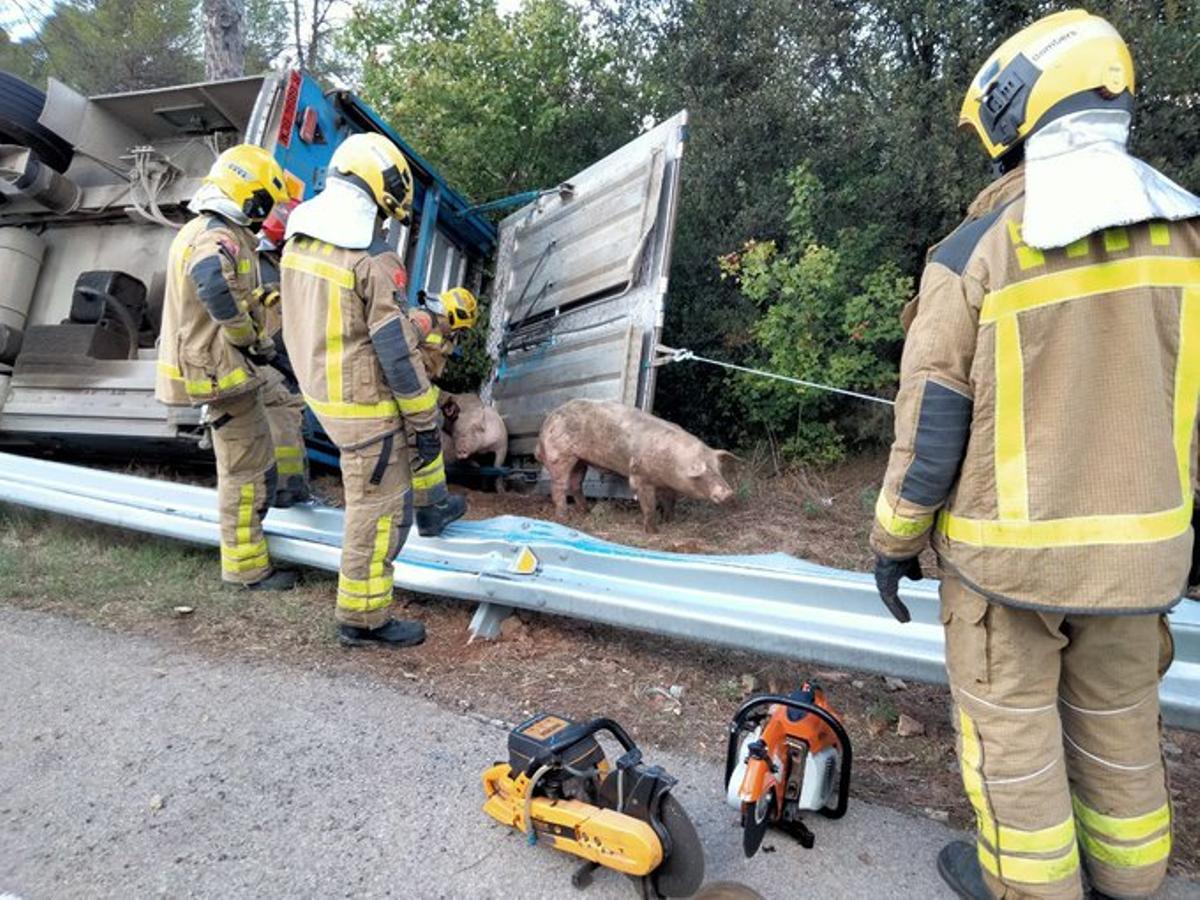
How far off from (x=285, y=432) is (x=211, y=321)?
763mm

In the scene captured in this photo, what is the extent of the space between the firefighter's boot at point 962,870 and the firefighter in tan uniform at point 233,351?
10.5 feet

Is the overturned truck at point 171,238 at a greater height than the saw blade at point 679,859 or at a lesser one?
greater

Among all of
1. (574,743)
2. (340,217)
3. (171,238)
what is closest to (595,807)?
(574,743)

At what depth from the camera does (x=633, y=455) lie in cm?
450

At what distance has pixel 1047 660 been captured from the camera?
1.72 meters

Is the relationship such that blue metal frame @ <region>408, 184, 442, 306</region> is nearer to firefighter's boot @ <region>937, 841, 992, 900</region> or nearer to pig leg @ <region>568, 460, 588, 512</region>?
pig leg @ <region>568, 460, 588, 512</region>

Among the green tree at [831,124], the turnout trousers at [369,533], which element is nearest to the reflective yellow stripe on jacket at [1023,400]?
the turnout trousers at [369,533]

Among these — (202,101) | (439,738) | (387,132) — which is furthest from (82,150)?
(439,738)

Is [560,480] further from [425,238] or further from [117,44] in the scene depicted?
[117,44]

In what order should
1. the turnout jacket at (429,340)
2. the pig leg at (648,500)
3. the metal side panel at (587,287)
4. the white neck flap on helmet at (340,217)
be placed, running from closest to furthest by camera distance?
the white neck flap on helmet at (340,217), the turnout jacket at (429,340), the pig leg at (648,500), the metal side panel at (587,287)

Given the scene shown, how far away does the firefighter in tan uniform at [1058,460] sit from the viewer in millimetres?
1562

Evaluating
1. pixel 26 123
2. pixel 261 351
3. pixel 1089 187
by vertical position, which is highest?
pixel 26 123

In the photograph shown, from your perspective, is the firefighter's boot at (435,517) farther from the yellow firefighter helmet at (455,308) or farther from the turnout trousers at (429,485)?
the yellow firefighter helmet at (455,308)

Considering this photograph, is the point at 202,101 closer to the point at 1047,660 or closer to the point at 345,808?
the point at 345,808
